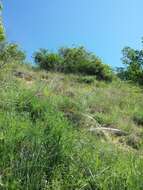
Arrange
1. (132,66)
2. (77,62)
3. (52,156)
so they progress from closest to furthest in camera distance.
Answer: (52,156) → (77,62) → (132,66)

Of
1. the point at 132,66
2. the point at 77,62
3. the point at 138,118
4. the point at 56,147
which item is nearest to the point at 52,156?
the point at 56,147

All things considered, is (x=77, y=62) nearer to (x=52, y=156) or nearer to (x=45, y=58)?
(x=45, y=58)

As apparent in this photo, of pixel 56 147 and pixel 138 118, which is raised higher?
pixel 56 147

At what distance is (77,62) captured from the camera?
18.5m

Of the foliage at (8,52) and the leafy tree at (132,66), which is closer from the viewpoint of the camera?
the foliage at (8,52)

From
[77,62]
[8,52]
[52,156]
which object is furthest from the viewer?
[77,62]

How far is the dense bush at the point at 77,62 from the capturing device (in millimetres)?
17453

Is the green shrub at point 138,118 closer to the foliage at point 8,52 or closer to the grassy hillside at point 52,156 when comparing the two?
the grassy hillside at point 52,156

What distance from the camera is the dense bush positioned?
57.3 ft

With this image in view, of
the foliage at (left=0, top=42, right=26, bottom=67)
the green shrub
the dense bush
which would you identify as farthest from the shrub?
the foliage at (left=0, top=42, right=26, bottom=67)

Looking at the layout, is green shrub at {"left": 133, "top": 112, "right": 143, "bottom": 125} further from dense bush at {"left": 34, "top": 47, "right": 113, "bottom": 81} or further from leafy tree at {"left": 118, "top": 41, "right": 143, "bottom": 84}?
leafy tree at {"left": 118, "top": 41, "right": 143, "bottom": 84}

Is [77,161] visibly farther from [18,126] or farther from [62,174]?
[18,126]

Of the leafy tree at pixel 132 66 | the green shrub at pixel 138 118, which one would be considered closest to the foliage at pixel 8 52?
the green shrub at pixel 138 118

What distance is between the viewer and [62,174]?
14.7ft
